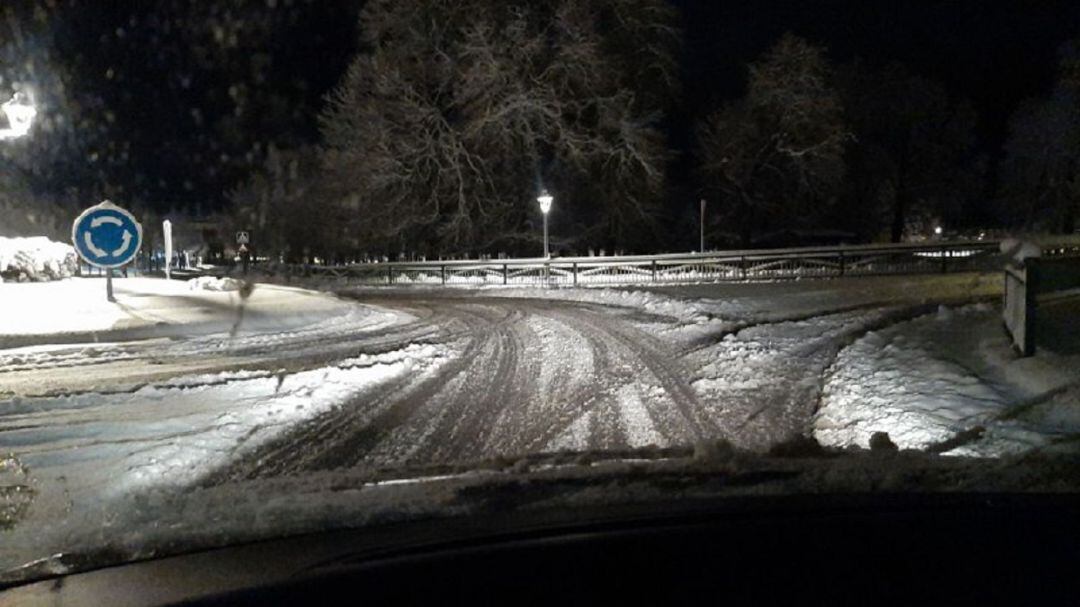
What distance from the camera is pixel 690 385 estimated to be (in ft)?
42.3

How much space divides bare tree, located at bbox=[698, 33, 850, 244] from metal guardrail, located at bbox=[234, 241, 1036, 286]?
9.88 metres

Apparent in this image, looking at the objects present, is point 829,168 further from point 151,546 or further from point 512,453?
point 151,546

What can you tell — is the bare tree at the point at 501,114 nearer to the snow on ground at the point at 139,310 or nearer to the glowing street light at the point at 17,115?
the snow on ground at the point at 139,310

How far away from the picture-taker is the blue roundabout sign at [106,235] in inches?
570

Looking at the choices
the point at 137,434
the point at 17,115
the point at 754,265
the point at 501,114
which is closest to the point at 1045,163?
the point at 754,265

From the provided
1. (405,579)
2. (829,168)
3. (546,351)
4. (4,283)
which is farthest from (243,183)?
(405,579)

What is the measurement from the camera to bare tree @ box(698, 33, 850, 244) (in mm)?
45188

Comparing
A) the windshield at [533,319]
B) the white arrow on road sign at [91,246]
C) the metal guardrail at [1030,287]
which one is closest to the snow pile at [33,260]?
the windshield at [533,319]

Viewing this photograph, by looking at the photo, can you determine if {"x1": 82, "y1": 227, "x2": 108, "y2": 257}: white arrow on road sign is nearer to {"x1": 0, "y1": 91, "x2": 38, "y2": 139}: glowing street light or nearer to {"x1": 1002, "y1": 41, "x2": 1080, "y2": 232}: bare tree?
{"x1": 0, "y1": 91, "x2": 38, "y2": 139}: glowing street light

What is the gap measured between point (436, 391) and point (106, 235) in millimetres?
6589

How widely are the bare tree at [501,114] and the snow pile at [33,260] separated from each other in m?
19.2

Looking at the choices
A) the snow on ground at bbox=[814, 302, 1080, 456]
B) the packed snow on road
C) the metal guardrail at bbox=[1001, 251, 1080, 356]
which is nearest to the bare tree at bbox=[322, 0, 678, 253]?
the packed snow on road

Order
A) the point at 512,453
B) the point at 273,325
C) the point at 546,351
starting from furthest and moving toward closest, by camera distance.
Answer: the point at 273,325 → the point at 546,351 → the point at 512,453

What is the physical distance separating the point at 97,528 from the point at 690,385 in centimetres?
881
